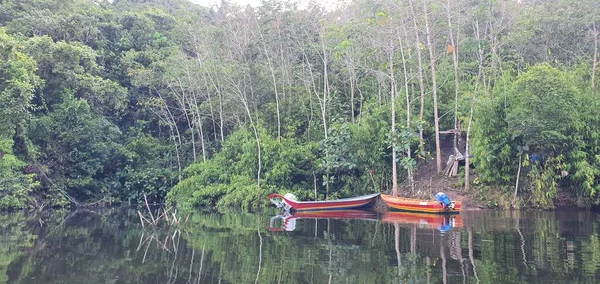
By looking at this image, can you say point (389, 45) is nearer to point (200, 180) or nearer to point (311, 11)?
point (311, 11)

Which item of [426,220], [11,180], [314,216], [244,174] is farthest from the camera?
[244,174]

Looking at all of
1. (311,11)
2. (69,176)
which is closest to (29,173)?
(69,176)

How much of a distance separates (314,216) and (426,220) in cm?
415

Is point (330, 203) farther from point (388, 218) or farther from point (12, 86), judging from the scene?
point (12, 86)

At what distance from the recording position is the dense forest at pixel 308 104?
660 inches

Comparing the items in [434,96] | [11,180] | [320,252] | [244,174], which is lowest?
[320,252]

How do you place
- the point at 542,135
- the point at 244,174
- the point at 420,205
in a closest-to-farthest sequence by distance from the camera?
the point at 542,135
the point at 420,205
the point at 244,174

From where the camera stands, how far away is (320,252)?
356 inches

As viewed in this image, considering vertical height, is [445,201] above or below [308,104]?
below

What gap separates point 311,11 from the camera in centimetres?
2236

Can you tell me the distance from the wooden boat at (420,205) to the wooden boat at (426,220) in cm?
21

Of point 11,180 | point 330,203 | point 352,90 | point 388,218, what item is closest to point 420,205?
point 388,218

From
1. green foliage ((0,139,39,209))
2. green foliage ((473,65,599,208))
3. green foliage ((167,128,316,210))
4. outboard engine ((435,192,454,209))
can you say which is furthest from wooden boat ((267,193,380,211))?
green foliage ((0,139,39,209))

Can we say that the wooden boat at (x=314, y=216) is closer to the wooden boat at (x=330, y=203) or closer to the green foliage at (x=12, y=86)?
the wooden boat at (x=330, y=203)
